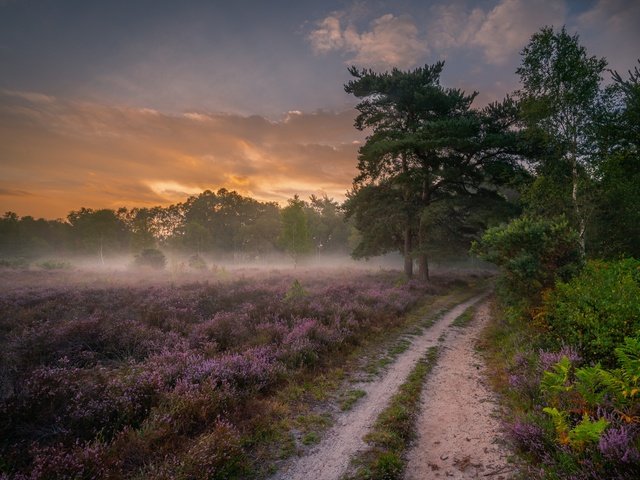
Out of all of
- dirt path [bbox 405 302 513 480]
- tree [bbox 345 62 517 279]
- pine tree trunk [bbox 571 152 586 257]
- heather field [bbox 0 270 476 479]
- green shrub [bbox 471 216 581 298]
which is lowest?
dirt path [bbox 405 302 513 480]

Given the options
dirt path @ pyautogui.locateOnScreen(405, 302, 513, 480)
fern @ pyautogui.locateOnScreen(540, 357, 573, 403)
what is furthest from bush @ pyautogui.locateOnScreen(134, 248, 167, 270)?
fern @ pyautogui.locateOnScreen(540, 357, 573, 403)

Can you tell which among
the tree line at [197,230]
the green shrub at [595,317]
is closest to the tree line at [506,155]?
the green shrub at [595,317]

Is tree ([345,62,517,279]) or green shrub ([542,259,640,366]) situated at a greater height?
tree ([345,62,517,279])

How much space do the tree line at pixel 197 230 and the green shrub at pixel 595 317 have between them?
150 ft

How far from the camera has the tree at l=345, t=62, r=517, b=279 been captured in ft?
71.8

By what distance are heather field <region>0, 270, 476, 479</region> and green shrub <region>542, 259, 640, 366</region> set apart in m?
5.38

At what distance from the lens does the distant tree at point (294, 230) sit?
52906mm

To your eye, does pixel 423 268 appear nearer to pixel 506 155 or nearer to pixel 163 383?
pixel 506 155

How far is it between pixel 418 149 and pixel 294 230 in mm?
31532

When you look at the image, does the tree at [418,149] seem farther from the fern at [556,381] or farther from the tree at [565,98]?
the fern at [556,381]

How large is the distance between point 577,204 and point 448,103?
1144cm

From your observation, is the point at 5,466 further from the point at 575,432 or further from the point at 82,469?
the point at 575,432

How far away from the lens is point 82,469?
12.4ft

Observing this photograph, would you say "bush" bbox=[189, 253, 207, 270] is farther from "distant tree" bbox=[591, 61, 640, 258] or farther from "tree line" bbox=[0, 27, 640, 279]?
"distant tree" bbox=[591, 61, 640, 258]
